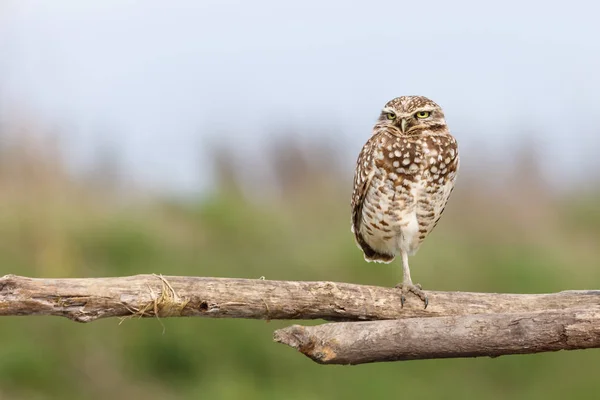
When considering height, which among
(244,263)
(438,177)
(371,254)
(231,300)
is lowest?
(244,263)

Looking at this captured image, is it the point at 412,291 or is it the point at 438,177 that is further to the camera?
the point at 438,177

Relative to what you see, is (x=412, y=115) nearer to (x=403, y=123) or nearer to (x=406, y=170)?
(x=403, y=123)

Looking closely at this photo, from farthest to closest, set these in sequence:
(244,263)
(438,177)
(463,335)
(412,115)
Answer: (244,263) → (438,177) → (412,115) → (463,335)

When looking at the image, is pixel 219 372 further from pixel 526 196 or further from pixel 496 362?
pixel 526 196

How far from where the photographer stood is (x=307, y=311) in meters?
3.29

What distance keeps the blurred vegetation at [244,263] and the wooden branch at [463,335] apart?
3.52 meters

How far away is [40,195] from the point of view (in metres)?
6.97

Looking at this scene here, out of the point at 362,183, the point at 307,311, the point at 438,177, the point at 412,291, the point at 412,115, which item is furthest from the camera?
the point at 362,183

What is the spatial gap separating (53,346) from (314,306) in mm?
3873

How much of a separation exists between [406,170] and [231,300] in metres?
1.43

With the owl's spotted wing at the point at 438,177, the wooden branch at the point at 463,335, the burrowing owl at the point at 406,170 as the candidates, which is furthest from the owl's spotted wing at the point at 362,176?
the wooden branch at the point at 463,335

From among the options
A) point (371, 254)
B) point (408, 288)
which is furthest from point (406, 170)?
point (371, 254)

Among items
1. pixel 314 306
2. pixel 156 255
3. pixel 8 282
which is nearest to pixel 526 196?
pixel 156 255

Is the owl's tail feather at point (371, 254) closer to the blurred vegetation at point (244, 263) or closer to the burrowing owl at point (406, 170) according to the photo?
the burrowing owl at point (406, 170)
